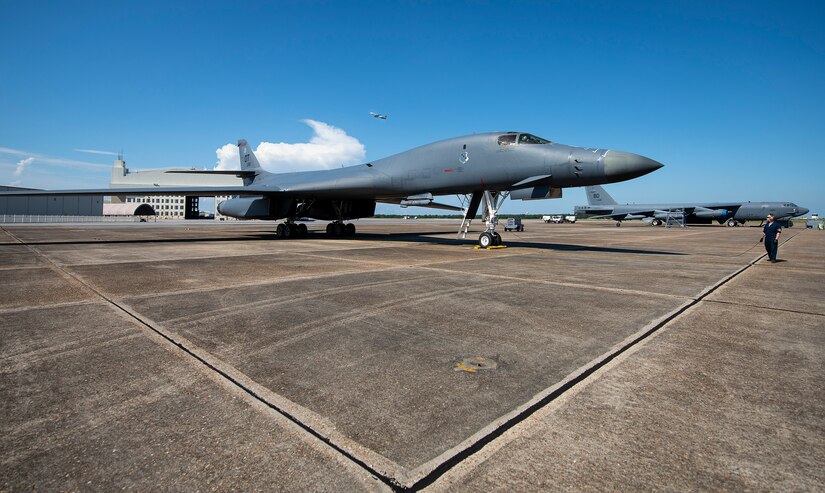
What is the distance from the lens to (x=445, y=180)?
461 inches

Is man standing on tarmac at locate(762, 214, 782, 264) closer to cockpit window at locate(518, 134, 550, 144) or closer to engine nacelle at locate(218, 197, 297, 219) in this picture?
cockpit window at locate(518, 134, 550, 144)

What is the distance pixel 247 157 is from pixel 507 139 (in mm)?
16733

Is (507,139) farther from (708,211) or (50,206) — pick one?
(50,206)

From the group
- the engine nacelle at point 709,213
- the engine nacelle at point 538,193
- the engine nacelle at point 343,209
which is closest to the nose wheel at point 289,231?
the engine nacelle at point 343,209

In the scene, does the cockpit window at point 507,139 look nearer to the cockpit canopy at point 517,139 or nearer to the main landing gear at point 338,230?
the cockpit canopy at point 517,139

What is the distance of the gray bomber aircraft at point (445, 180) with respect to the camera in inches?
355

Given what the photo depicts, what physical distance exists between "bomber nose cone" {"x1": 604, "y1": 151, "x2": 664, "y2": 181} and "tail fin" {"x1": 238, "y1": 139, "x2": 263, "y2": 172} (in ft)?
59.1

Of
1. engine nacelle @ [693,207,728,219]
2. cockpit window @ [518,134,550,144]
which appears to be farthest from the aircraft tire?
engine nacelle @ [693,207,728,219]

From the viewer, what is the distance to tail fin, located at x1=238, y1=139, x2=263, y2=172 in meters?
21.6

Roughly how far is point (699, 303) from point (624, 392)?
3182mm

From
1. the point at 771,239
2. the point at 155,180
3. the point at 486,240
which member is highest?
the point at 155,180

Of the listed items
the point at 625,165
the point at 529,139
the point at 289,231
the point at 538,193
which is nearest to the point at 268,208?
the point at 289,231

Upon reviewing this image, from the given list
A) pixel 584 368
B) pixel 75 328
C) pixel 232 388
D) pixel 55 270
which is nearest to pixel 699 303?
pixel 584 368

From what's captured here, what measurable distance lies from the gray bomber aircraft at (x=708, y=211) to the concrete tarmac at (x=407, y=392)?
42772 millimetres
